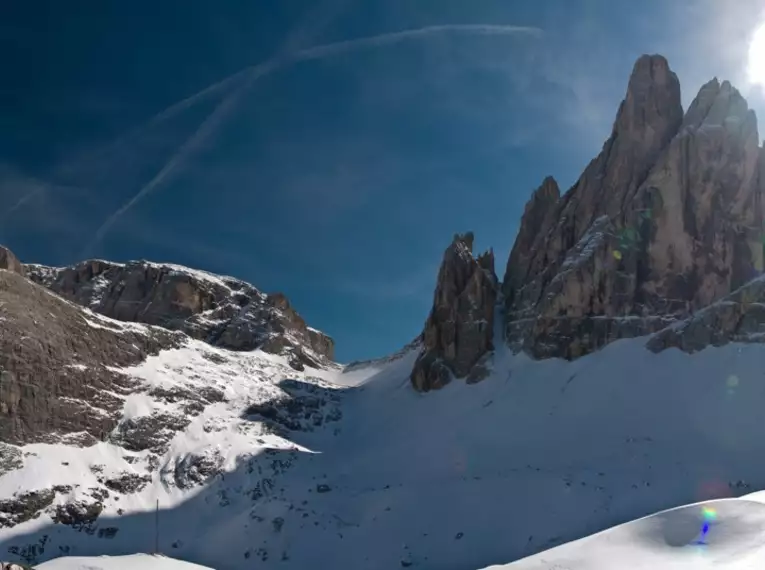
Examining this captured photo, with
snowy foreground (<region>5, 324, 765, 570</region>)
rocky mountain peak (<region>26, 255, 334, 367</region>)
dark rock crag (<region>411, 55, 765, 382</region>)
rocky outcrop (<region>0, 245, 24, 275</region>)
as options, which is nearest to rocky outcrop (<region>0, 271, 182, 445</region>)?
snowy foreground (<region>5, 324, 765, 570</region>)

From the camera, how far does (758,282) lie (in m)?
48.7

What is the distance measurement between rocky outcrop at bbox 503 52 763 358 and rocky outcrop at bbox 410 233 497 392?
3.62m

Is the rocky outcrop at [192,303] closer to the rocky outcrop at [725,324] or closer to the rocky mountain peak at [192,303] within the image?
the rocky mountain peak at [192,303]

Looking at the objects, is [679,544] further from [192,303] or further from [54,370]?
[192,303]

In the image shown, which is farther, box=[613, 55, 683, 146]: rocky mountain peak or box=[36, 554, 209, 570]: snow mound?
box=[613, 55, 683, 146]: rocky mountain peak

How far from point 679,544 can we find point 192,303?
84.3 metres

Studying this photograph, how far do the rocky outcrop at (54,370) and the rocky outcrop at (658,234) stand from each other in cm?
3643

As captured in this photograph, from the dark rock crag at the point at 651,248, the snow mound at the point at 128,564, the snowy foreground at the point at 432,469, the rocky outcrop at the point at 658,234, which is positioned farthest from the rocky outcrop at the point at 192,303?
the snow mound at the point at 128,564

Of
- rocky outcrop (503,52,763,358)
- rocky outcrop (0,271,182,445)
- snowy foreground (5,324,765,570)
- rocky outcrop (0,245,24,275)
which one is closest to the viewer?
snowy foreground (5,324,765,570)

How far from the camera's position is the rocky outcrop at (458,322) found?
63000mm

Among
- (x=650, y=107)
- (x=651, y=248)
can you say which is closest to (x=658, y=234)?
(x=651, y=248)

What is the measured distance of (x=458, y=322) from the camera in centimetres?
6538

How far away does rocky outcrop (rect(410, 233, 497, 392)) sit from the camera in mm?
63000

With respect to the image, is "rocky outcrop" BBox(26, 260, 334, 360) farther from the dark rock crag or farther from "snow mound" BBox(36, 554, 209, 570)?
"snow mound" BBox(36, 554, 209, 570)
